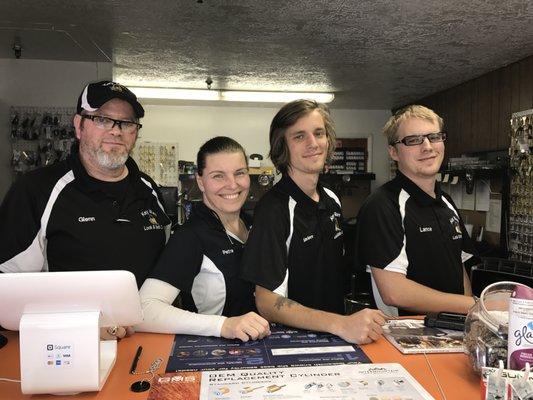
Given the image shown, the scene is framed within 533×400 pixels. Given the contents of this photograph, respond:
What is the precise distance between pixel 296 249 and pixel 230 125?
18.6ft

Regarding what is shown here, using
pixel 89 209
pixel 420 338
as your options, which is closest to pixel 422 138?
pixel 420 338

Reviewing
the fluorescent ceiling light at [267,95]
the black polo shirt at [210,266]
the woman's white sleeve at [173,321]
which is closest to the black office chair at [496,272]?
the black polo shirt at [210,266]

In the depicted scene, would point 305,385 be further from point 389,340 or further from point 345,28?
point 345,28

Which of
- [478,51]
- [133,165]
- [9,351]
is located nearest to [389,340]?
[9,351]

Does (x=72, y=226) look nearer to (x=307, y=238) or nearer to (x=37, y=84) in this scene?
(x=307, y=238)

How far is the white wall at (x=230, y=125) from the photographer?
6.92 meters

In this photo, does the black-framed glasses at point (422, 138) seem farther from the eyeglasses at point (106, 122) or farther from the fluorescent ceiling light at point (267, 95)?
the fluorescent ceiling light at point (267, 95)

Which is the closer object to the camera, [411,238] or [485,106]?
[411,238]

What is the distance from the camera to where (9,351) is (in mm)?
1340

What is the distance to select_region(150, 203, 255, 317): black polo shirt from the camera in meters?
1.60

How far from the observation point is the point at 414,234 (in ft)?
6.00

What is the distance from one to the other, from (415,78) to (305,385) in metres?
4.76

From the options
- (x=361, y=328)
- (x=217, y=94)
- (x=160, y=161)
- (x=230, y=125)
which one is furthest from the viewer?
(x=230, y=125)

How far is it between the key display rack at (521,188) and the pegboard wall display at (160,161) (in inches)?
188
